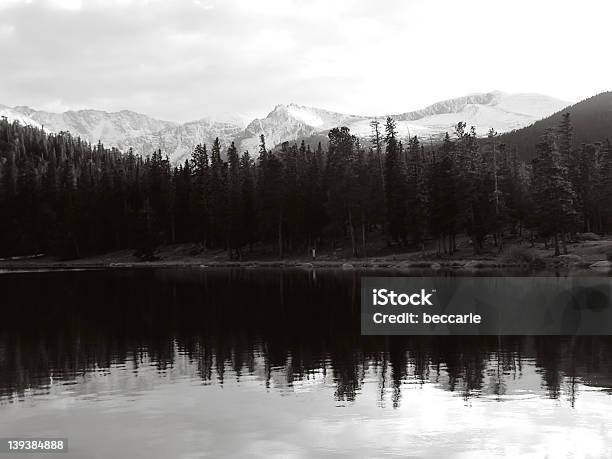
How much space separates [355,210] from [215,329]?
62.2 metres

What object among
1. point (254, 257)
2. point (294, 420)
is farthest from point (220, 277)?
point (294, 420)

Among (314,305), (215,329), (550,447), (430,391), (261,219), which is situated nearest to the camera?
(550,447)

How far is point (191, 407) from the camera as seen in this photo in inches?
891

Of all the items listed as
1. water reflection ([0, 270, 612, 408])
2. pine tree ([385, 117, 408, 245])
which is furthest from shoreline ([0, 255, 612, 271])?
water reflection ([0, 270, 612, 408])

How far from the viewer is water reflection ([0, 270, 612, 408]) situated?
1003 inches

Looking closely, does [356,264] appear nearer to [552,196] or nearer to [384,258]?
[384,258]

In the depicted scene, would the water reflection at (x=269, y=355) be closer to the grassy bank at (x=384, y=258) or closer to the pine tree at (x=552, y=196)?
the grassy bank at (x=384, y=258)

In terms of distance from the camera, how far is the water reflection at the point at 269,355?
25469mm

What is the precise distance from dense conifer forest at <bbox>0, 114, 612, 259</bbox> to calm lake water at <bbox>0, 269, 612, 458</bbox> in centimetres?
5340

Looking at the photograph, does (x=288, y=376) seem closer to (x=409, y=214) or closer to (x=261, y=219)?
(x=409, y=214)

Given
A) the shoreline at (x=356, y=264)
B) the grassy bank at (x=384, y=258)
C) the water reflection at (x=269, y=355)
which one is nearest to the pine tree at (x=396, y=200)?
the grassy bank at (x=384, y=258)

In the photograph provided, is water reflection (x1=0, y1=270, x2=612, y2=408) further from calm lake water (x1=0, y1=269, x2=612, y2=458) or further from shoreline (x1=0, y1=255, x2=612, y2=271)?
shoreline (x1=0, y1=255, x2=612, y2=271)

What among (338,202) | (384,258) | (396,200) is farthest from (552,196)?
(338,202)

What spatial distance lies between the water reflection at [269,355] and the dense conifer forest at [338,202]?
47138 millimetres
